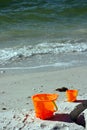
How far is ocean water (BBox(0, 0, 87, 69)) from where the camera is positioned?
8859 millimetres

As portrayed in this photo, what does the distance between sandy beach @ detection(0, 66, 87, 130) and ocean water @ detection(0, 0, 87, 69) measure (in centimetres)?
67

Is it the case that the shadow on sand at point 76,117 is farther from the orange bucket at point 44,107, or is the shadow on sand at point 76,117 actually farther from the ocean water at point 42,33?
the ocean water at point 42,33

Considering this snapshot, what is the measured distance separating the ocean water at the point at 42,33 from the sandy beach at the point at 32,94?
0.67 meters

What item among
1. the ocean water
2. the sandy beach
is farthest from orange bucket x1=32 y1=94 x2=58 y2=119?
the ocean water

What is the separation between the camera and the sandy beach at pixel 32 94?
513 cm

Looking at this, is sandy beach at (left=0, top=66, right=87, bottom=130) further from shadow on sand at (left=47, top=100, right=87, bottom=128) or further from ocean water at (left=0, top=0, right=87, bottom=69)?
ocean water at (left=0, top=0, right=87, bottom=69)

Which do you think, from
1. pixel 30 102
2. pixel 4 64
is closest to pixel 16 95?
pixel 30 102

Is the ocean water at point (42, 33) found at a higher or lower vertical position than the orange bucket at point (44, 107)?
lower

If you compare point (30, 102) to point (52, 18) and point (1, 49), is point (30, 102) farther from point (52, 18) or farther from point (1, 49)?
point (52, 18)

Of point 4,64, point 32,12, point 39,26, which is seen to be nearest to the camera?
point 4,64

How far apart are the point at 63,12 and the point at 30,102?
27.5 ft

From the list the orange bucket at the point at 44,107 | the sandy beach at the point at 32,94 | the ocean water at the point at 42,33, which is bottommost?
the ocean water at the point at 42,33

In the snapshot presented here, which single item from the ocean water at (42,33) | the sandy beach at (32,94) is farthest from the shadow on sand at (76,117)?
the ocean water at (42,33)

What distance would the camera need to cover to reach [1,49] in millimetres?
9648
